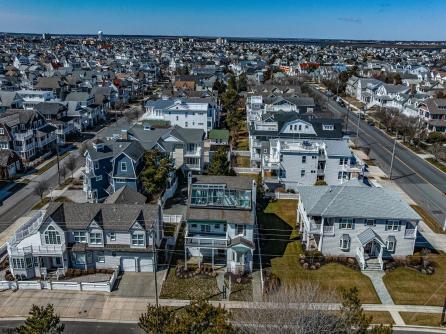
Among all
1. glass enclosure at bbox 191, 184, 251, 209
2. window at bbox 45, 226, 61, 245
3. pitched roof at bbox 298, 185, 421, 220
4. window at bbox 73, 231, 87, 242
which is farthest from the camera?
glass enclosure at bbox 191, 184, 251, 209

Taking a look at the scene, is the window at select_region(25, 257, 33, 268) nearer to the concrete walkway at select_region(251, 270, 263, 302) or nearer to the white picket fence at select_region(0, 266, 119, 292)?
the white picket fence at select_region(0, 266, 119, 292)

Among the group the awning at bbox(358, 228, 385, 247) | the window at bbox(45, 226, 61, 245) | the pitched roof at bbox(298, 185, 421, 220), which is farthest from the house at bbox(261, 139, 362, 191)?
the window at bbox(45, 226, 61, 245)

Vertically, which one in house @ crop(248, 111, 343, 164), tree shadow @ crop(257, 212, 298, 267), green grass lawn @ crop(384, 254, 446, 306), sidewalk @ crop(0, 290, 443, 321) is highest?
house @ crop(248, 111, 343, 164)

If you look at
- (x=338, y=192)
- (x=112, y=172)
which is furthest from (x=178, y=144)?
(x=338, y=192)

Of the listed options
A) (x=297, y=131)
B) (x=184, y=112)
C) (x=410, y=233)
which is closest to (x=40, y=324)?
(x=410, y=233)

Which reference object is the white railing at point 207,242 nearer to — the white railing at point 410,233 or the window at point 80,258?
the window at point 80,258

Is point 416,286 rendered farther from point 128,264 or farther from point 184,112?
point 184,112
